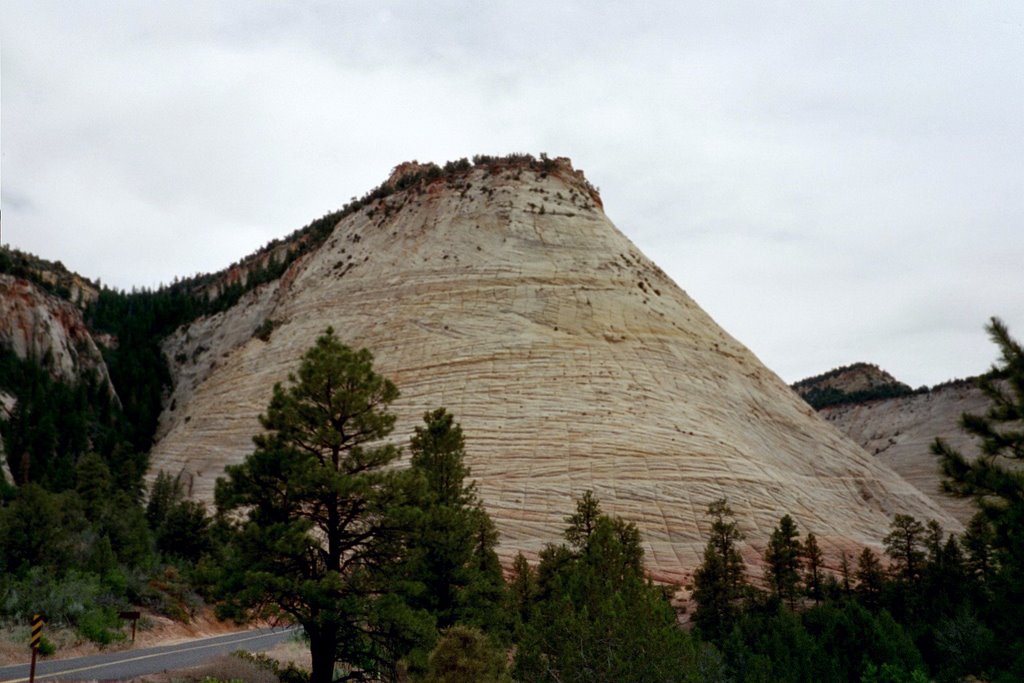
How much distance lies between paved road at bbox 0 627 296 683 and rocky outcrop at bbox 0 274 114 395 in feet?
146

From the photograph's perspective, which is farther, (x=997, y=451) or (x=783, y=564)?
(x=783, y=564)

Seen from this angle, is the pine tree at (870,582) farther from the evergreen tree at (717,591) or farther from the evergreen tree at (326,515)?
the evergreen tree at (326,515)

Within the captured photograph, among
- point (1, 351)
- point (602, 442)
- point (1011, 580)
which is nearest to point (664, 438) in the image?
point (602, 442)

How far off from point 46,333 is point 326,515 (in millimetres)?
55463

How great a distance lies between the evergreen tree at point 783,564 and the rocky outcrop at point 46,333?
5408 cm

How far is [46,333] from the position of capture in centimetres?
6228

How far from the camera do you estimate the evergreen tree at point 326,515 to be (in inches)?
594

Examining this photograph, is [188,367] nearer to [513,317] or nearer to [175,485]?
[175,485]

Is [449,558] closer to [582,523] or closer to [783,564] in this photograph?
[582,523]

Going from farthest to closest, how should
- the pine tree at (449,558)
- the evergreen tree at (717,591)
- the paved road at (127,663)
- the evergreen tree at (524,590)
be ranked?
the evergreen tree at (717,591) → the evergreen tree at (524,590) → the pine tree at (449,558) → the paved road at (127,663)

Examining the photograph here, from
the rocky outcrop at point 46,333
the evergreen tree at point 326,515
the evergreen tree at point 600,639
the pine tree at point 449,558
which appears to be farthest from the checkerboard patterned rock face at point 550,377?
the evergreen tree at point 326,515

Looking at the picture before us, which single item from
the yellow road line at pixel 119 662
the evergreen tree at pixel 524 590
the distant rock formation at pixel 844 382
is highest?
the distant rock formation at pixel 844 382

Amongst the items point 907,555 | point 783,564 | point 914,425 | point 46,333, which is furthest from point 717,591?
point 914,425

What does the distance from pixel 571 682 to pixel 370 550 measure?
15.7 ft
